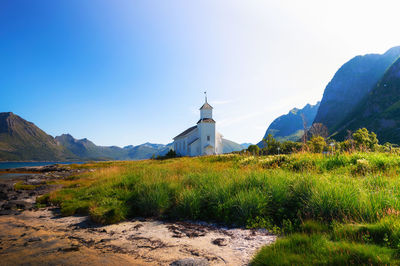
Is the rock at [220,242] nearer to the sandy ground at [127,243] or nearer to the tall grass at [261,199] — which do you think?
the sandy ground at [127,243]

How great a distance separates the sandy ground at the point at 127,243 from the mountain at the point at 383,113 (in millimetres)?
131806

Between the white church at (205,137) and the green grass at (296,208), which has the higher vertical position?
the white church at (205,137)

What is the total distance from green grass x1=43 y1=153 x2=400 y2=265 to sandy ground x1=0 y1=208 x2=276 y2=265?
65 centimetres

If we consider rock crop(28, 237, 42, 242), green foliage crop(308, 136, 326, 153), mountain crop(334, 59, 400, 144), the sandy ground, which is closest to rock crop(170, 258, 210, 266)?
the sandy ground

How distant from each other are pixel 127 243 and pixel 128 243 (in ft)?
0.10

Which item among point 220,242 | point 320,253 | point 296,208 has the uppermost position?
point 296,208

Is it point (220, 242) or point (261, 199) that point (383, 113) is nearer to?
point (261, 199)

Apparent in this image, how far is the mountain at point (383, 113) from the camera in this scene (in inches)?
4390

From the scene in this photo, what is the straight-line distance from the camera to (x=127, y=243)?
548cm

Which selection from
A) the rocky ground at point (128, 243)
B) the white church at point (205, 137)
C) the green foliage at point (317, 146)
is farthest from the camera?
the white church at point (205, 137)

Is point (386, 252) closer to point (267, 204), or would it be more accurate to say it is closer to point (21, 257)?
point (267, 204)

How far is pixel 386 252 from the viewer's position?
3.17 metres

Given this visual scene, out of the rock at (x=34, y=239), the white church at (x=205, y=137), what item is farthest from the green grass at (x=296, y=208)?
the white church at (x=205, y=137)

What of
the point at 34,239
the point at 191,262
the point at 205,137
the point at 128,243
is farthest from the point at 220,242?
the point at 205,137
